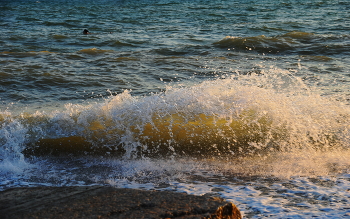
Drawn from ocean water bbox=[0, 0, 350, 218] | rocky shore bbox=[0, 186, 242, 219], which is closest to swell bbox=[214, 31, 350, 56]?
ocean water bbox=[0, 0, 350, 218]

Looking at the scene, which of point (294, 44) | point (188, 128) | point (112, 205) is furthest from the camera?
point (294, 44)

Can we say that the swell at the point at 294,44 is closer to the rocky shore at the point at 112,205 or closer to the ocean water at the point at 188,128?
the ocean water at the point at 188,128

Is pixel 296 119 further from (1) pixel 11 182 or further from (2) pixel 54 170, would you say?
(1) pixel 11 182

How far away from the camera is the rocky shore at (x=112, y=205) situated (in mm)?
2334

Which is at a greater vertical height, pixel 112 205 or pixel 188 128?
pixel 112 205

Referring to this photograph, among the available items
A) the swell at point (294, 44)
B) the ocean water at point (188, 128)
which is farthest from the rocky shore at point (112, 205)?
the swell at point (294, 44)

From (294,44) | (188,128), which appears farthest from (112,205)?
(294,44)

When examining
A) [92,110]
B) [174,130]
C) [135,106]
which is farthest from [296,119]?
[92,110]

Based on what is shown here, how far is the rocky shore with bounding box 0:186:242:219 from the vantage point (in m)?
2.33

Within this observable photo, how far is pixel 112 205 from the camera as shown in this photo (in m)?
2.46

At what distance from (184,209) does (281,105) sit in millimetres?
3150

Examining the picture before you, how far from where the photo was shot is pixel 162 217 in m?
2.29

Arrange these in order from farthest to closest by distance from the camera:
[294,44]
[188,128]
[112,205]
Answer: [294,44] → [188,128] → [112,205]

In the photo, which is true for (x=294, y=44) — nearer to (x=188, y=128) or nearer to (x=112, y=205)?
(x=188, y=128)
